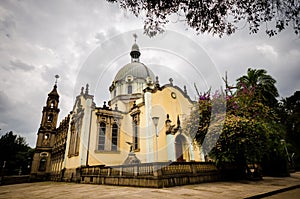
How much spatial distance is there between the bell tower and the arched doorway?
69.6 ft

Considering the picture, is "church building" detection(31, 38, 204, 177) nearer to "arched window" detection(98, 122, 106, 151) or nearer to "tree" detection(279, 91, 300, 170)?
"arched window" detection(98, 122, 106, 151)

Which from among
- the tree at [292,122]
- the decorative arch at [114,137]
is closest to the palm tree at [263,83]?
the tree at [292,122]

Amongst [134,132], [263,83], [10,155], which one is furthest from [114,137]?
[10,155]

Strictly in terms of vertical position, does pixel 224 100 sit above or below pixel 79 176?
→ above

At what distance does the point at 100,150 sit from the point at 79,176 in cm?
276

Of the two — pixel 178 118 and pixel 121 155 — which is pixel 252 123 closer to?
pixel 178 118

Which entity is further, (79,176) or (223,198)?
(79,176)

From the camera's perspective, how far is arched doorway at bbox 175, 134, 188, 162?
16625 millimetres

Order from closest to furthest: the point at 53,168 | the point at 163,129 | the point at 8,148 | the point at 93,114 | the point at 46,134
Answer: the point at 163,129, the point at 93,114, the point at 53,168, the point at 46,134, the point at 8,148

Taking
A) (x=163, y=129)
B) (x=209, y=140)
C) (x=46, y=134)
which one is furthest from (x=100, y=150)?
(x=46, y=134)

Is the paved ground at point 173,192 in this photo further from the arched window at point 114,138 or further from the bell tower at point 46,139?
the bell tower at point 46,139

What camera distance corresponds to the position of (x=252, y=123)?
34.2 feet

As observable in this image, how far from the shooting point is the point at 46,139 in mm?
28828

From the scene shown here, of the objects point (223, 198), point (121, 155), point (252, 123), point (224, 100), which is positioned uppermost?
point (224, 100)
